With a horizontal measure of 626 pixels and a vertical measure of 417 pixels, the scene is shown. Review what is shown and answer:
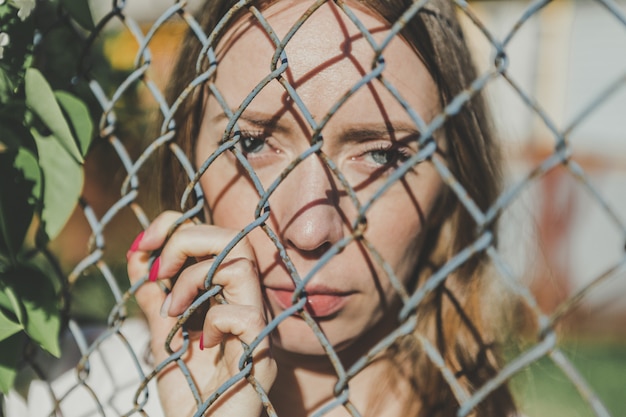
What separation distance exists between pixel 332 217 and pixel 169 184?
63 cm

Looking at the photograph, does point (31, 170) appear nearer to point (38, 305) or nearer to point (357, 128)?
point (38, 305)

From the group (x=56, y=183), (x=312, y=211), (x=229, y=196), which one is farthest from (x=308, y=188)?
(x=56, y=183)

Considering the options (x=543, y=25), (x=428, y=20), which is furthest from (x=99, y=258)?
(x=543, y=25)

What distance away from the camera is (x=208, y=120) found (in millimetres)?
1243

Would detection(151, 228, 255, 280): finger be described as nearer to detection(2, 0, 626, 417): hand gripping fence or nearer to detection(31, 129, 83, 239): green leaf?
detection(2, 0, 626, 417): hand gripping fence

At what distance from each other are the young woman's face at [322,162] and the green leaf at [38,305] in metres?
0.33

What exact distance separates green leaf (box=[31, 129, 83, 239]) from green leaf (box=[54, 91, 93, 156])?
37 millimetres

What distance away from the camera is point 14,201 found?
1121 millimetres

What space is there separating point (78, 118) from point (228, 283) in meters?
0.43

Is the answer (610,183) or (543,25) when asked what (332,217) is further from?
(543,25)

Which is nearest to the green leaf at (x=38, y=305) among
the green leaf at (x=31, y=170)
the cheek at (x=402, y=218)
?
the green leaf at (x=31, y=170)

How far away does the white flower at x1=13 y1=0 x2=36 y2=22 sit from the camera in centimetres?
115

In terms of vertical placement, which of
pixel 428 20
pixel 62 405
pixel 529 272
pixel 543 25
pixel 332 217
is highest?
pixel 543 25

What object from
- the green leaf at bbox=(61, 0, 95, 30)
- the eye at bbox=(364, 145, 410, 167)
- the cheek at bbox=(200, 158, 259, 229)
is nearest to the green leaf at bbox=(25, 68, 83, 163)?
the green leaf at bbox=(61, 0, 95, 30)
